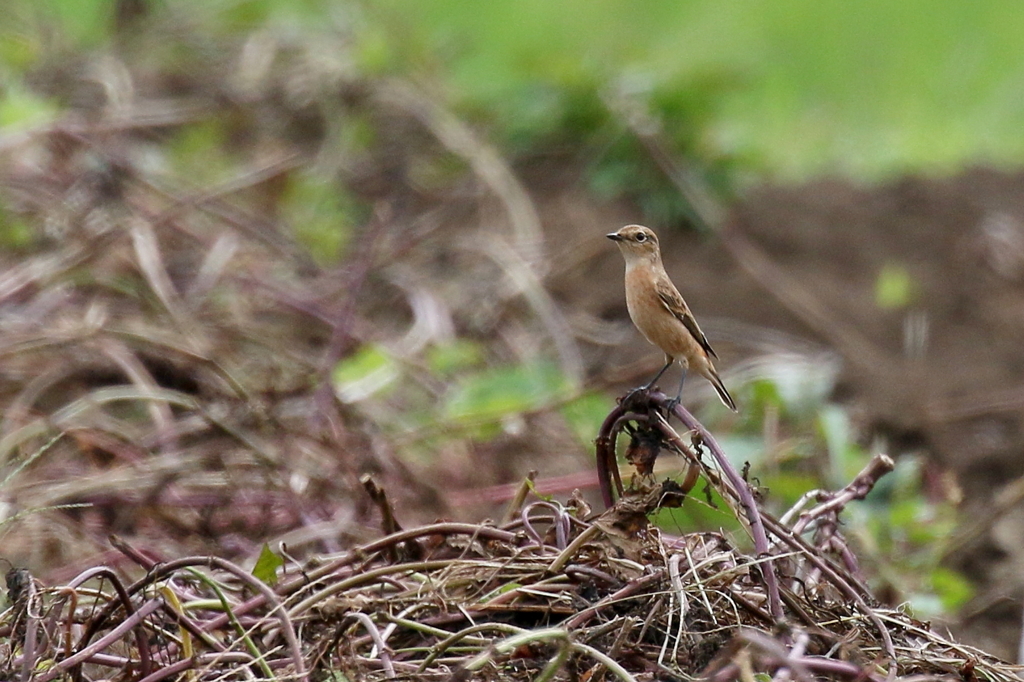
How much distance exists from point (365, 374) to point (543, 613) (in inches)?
117

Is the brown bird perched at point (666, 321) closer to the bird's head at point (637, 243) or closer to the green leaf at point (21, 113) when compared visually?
the bird's head at point (637, 243)

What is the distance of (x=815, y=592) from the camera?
2.82 metres

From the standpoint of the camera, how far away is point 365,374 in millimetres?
5551

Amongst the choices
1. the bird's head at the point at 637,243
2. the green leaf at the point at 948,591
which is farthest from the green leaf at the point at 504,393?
the green leaf at the point at 948,591

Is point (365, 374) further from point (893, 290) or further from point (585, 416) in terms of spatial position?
point (893, 290)

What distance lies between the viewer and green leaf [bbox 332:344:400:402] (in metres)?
5.36

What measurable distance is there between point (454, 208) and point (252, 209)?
4.48 feet

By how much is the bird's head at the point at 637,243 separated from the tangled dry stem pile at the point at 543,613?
140cm

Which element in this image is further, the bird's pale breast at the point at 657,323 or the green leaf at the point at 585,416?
the green leaf at the point at 585,416

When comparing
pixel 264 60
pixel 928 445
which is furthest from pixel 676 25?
pixel 928 445

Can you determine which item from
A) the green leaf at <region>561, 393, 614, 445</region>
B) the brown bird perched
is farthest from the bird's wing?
the green leaf at <region>561, 393, 614, 445</region>

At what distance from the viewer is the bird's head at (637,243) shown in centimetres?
415

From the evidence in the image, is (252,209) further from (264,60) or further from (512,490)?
(512,490)

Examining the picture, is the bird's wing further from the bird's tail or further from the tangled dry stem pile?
the tangled dry stem pile
